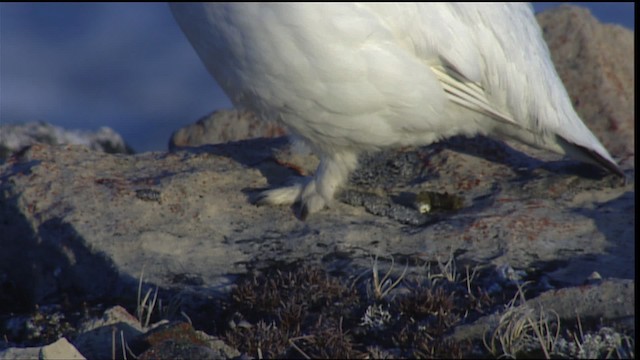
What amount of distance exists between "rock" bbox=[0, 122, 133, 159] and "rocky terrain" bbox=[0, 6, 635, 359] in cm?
230

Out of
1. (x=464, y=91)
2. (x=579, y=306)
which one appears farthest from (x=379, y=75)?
(x=579, y=306)

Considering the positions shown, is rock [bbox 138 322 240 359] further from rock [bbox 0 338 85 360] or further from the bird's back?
the bird's back

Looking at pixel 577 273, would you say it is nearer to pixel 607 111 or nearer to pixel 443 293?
pixel 443 293

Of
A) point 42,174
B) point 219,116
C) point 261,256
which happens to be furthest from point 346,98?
point 219,116

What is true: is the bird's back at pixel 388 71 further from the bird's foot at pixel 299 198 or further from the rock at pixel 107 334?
the rock at pixel 107 334

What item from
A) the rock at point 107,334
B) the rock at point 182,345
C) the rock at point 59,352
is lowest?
the rock at point 182,345

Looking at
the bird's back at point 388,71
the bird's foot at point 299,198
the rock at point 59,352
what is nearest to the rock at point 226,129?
the bird's foot at point 299,198

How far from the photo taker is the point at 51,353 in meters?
3.41

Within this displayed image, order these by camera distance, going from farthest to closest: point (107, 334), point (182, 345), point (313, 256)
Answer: point (313, 256) → point (107, 334) → point (182, 345)

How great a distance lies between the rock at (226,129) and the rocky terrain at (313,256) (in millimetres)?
1392

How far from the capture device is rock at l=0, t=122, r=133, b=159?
28.0 feet

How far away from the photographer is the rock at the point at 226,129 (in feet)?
26.3

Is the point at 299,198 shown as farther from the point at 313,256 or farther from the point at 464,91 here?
the point at 464,91

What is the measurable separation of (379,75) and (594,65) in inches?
146
